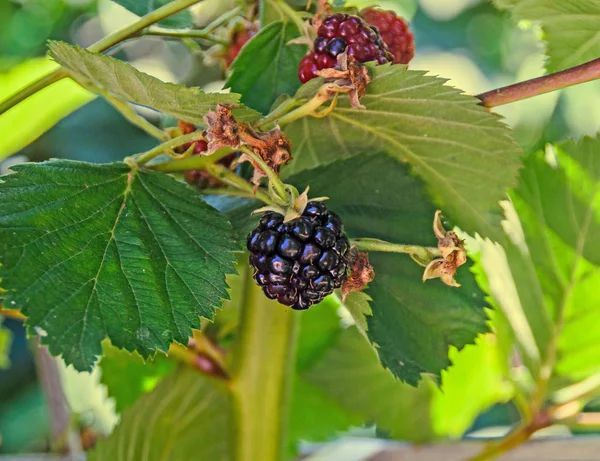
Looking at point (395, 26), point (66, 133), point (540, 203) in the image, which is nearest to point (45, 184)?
point (395, 26)

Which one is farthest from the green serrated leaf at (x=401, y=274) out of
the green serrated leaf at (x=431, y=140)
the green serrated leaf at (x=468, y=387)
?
the green serrated leaf at (x=468, y=387)

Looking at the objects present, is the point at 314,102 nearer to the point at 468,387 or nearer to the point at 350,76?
the point at 350,76

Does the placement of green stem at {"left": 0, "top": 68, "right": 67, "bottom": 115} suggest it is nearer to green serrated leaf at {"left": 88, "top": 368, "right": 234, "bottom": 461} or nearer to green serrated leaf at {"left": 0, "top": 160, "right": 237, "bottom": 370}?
green serrated leaf at {"left": 0, "top": 160, "right": 237, "bottom": 370}

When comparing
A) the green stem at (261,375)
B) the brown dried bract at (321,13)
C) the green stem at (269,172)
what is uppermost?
the brown dried bract at (321,13)

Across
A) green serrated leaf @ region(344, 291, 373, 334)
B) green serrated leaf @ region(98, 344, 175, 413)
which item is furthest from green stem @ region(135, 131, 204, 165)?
green serrated leaf @ region(98, 344, 175, 413)

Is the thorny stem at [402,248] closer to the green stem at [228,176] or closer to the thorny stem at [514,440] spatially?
the green stem at [228,176]

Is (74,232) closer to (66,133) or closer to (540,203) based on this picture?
(540,203)

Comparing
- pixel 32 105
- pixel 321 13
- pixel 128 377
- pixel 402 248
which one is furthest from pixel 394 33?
pixel 128 377
